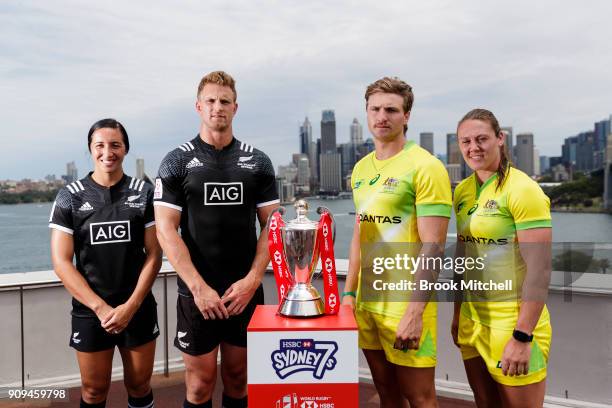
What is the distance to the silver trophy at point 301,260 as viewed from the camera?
1.79m

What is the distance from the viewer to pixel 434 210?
1.79 m

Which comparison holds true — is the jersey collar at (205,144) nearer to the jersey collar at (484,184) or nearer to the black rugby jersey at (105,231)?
the black rugby jersey at (105,231)

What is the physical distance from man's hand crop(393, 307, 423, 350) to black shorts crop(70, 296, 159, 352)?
3.57ft

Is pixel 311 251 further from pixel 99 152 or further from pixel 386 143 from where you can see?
pixel 99 152

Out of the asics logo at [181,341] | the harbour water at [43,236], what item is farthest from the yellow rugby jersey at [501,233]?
→ the harbour water at [43,236]

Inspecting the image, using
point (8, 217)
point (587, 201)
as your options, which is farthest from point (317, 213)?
point (8, 217)

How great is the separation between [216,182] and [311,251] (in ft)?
1.80

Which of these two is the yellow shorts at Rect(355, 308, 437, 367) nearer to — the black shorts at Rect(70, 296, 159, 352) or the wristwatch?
the wristwatch

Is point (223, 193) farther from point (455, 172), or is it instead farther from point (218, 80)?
point (455, 172)

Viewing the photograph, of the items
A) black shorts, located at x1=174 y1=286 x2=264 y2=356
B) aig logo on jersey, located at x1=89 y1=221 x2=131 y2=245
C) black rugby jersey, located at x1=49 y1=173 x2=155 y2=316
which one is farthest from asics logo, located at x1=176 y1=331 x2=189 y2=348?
aig logo on jersey, located at x1=89 y1=221 x2=131 y2=245

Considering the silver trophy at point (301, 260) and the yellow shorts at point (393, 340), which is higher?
the silver trophy at point (301, 260)

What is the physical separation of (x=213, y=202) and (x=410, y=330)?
35.9 inches

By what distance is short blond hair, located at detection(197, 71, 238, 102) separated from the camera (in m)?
2.11

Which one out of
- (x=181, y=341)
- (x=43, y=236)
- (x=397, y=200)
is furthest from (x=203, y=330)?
(x=43, y=236)
